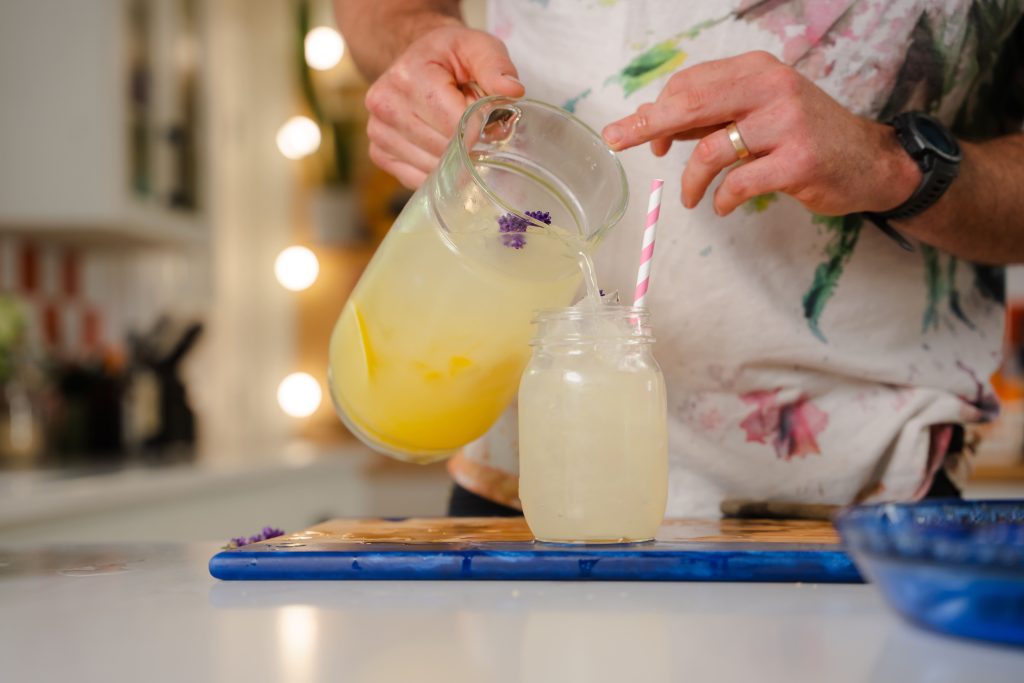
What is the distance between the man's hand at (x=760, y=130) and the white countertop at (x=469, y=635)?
0.32 meters

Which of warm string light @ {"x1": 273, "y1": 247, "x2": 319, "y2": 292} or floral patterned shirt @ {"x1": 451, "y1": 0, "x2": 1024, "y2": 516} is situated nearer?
floral patterned shirt @ {"x1": 451, "y1": 0, "x2": 1024, "y2": 516}

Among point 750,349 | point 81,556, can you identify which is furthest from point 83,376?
point 750,349

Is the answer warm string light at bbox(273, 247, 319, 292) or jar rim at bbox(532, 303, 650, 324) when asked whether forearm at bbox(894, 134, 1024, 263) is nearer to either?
jar rim at bbox(532, 303, 650, 324)

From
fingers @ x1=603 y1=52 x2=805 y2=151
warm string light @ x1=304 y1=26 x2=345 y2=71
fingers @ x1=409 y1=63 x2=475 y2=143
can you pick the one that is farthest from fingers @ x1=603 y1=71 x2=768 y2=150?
warm string light @ x1=304 y1=26 x2=345 y2=71

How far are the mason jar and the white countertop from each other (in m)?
0.09

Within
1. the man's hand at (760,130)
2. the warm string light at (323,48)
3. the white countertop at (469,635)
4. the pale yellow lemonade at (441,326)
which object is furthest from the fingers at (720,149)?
the warm string light at (323,48)

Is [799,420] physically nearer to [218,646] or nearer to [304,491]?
[218,646]

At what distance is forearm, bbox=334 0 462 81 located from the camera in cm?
113

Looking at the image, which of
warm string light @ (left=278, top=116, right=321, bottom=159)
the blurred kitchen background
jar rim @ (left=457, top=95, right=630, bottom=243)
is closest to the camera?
jar rim @ (left=457, top=95, right=630, bottom=243)

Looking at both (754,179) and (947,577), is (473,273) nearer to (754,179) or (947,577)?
(754,179)

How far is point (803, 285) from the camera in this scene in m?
1.02

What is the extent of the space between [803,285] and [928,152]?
175mm

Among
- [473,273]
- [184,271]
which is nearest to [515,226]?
[473,273]

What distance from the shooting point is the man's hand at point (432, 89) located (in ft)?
2.97
